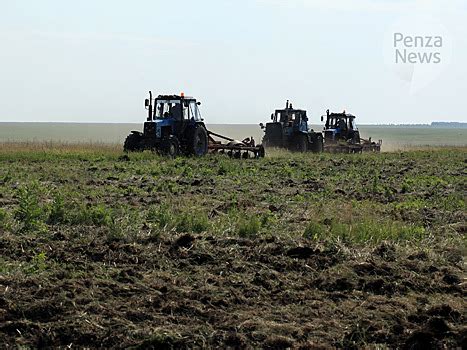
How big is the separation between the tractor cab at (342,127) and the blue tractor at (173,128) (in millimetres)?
13280

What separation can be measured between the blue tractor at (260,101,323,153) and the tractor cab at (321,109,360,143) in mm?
3271

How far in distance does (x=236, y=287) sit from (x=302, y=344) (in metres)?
1.66

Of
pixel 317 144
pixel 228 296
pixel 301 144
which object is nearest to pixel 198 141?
pixel 301 144

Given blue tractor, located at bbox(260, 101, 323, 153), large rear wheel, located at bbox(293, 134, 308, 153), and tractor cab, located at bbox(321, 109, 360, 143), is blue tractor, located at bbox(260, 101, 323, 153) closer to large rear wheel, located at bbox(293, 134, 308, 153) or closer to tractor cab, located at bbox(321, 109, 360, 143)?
large rear wheel, located at bbox(293, 134, 308, 153)

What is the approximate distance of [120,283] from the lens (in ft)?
24.4

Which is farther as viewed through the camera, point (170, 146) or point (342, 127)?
point (342, 127)

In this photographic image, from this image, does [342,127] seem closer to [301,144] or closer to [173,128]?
[301,144]

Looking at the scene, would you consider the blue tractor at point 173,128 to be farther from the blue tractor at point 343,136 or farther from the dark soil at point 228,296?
the dark soil at point 228,296

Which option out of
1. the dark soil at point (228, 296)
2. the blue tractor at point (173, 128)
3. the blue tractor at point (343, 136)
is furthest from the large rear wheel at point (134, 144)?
the dark soil at point (228, 296)

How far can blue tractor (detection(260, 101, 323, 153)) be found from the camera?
35688mm

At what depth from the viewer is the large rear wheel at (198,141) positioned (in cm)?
2728

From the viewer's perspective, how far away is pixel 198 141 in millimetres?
27719

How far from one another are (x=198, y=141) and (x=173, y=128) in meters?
0.98

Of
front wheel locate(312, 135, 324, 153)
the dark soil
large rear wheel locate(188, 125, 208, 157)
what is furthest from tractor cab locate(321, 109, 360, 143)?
the dark soil
